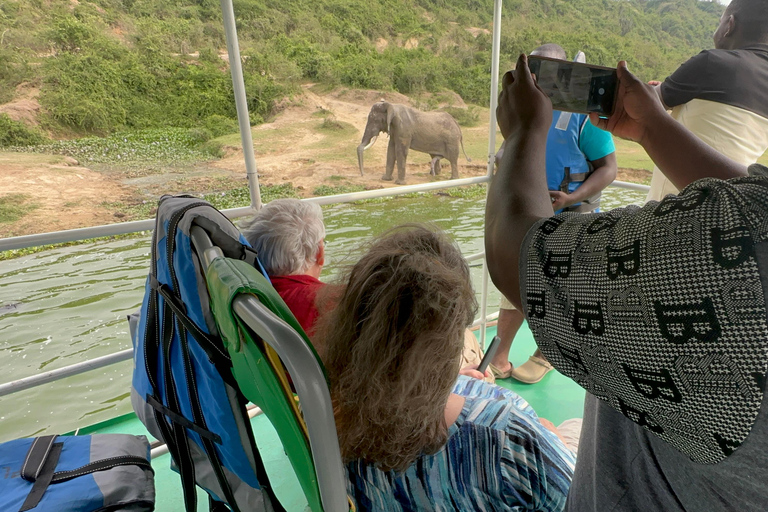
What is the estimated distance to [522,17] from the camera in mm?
12406

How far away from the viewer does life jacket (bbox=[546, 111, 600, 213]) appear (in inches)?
69.0

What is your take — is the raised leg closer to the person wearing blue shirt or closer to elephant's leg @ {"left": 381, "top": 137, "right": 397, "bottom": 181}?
the person wearing blue shirt

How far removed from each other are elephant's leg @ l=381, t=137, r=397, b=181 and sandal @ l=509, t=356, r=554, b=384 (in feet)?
26.2

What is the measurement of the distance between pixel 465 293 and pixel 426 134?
998 cm

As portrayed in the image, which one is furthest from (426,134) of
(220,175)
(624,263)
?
(624,263)

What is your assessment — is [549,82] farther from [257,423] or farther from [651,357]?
[257,423]

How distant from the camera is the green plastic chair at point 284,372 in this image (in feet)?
1.04

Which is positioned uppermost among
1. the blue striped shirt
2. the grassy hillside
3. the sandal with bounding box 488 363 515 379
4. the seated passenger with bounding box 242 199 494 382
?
the grassy hillside

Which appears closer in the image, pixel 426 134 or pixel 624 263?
pixel 624 263

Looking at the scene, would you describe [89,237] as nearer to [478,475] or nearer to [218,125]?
[478,475]

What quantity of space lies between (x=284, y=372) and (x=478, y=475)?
46cm

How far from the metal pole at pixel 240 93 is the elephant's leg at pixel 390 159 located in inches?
337

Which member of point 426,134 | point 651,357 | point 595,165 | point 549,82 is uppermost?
point 549,82

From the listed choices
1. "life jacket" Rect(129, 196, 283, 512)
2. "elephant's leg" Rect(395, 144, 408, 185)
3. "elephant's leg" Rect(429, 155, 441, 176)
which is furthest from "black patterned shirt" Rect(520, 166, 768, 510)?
"elephant's leg" Rect(429, 155, 441, 176)
